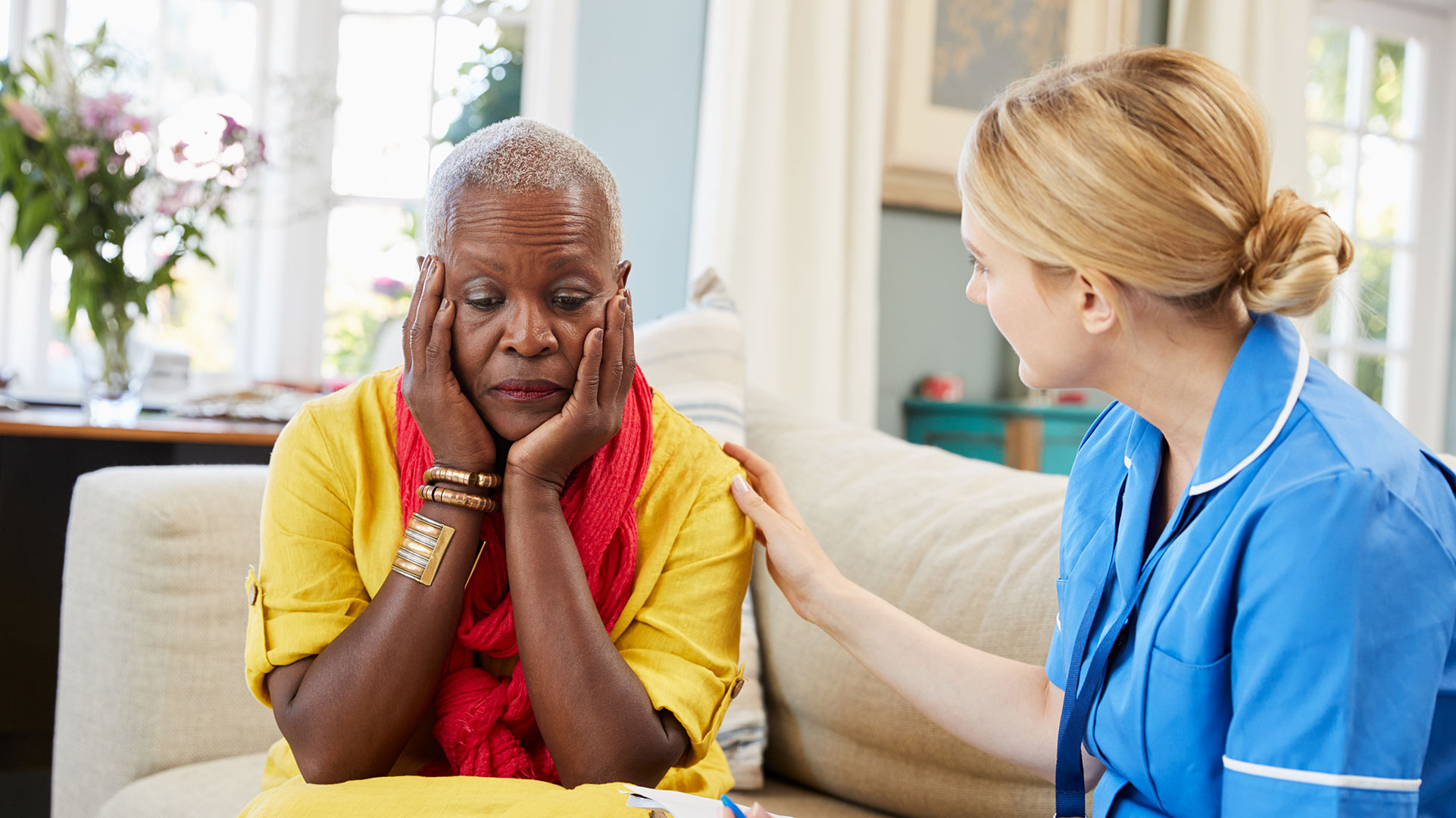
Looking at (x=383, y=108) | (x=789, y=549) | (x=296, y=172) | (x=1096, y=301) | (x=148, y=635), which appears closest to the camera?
(x=1096, y=301)

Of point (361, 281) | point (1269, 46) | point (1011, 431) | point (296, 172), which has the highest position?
point (1269, 46)

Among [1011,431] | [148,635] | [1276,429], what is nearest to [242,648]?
[148,635]

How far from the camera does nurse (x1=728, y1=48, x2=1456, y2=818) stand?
0.78 metres

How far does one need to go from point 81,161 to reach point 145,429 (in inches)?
21.7

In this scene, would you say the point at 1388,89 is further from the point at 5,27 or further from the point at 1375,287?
the point at 5,27

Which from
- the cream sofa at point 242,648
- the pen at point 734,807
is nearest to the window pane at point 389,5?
the cream sofa at point 242,648

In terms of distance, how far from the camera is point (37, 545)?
6.08ft

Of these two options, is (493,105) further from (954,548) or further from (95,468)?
(954,548)

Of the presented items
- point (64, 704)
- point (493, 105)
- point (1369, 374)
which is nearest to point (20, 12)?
point (493, 105)

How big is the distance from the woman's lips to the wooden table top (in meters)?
0.96

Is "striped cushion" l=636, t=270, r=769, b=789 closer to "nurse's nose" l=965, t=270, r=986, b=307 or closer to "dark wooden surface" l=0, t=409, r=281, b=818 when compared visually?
"nurse's nose" l=965, t=270, r=986, b=307

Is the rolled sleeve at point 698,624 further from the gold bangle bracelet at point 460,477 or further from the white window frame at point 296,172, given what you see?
the white window frame at point 296,172

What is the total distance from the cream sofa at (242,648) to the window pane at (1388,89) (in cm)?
427

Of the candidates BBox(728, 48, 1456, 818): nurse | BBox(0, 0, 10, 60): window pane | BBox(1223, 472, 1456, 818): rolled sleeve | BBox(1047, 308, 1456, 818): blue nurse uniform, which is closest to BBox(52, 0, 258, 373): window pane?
BBox(0, 0, 10, 60): window pane
